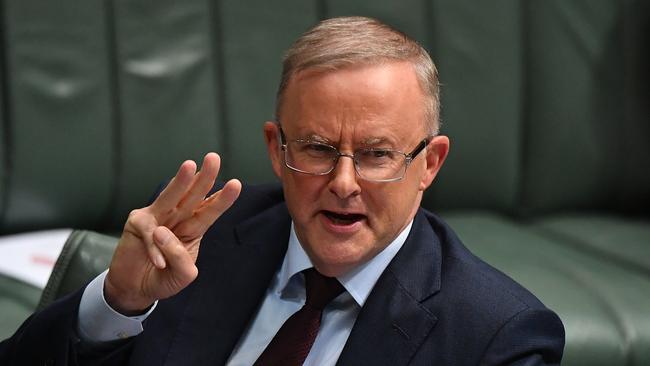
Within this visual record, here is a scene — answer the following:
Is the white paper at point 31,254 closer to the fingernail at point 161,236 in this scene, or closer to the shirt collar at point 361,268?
the shirt collar at point 361,268

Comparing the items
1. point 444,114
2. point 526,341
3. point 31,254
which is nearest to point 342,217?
point 526,341

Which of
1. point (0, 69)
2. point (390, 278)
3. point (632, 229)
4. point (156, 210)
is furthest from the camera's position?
point (632, 229)

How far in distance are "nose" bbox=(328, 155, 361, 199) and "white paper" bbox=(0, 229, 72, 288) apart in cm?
106

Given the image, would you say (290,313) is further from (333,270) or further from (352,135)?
(352,135)

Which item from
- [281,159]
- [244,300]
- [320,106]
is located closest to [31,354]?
[244,300]

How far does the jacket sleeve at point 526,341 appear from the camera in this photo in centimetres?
136

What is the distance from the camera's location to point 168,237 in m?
1.33

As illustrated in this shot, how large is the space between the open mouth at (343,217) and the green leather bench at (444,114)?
0.95 metres

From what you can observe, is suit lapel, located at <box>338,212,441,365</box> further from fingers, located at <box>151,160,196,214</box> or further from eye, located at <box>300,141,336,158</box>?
fingers, located at <box>151,160,196,214</box>

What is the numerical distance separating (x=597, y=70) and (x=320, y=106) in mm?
1690

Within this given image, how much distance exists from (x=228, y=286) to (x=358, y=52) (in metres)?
0.44

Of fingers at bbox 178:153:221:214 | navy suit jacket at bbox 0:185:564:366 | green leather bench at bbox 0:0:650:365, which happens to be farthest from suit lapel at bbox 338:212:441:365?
green leather bench at bbox 0:0:650:365

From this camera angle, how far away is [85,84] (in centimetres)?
260

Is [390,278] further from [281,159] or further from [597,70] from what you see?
[597,70]
